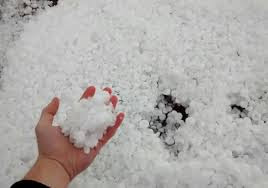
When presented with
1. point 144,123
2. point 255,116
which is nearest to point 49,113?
point 144,123

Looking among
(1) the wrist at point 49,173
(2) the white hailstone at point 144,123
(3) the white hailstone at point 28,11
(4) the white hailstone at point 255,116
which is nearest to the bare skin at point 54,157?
(1) the wrist at point 49,173

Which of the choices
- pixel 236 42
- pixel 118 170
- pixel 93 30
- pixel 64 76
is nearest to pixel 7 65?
pixel 64 76

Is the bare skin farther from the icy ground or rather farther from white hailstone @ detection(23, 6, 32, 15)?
white hailstone @ detection(23, 6, 32, 15)

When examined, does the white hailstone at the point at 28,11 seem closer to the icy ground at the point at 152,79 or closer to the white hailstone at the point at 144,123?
the icy ground at the point at 152,79

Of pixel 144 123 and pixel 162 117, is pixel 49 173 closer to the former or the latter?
A: pixel 144 123

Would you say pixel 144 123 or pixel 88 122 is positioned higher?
pixel 88 122

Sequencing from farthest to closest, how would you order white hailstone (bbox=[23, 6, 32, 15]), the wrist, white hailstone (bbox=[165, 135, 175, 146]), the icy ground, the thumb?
white hailstone (bbox=[23, 6, 32, 15]) < white hailstone (bbox=[165, 135, 175, 146]) < the icy ground < the thumb < the wrist

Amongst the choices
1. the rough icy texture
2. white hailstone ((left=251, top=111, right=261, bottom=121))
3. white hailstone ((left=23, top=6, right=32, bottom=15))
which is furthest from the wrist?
white hailstone ((left=23, top=6, right=32, bottom=15))

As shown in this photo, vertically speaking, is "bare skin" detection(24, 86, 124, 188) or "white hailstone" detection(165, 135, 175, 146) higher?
"bare skin" detection(24, 86, 124, 188)
